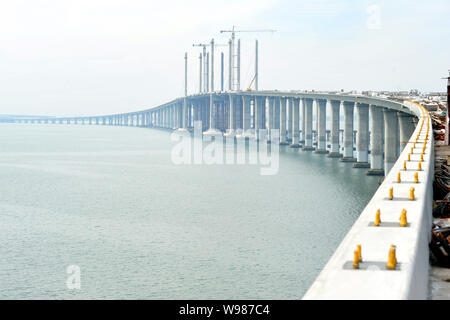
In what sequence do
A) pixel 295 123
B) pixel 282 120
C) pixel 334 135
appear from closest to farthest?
pixel 334 135 → pixel 295 123 → pixel 282 120

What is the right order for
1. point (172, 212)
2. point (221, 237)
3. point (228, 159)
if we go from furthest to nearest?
1. point (228, 159)
2. point (172, 212)
3. point (221, 237)

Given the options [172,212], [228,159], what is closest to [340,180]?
[172,212]

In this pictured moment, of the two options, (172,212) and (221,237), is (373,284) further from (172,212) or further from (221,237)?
(172,212)

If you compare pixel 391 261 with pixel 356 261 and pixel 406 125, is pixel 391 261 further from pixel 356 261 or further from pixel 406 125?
pixel 406 125

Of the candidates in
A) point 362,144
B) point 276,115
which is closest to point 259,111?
point 276,115

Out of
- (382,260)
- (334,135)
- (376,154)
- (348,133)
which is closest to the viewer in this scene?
(382,260)
